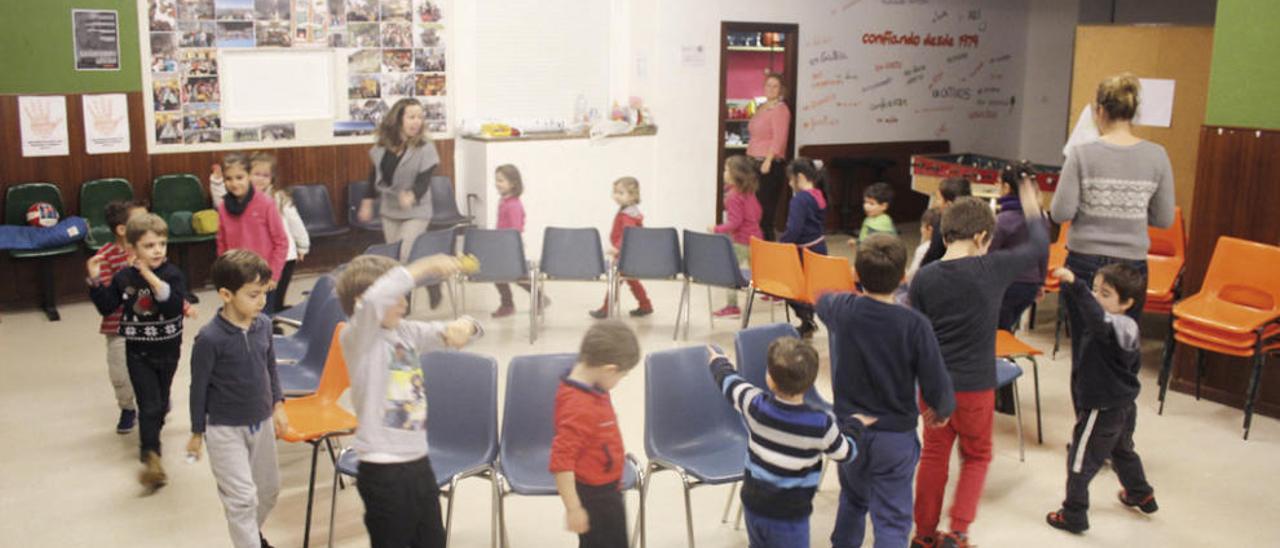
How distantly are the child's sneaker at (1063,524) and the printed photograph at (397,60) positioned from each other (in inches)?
265

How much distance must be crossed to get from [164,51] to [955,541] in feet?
22.6

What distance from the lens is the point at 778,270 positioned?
6918 mm

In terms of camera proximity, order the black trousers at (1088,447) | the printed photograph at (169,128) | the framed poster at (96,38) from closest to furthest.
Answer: the black trousers at (1088,447) → the framed poster at (96,38) → the printed photograph at (169,128)

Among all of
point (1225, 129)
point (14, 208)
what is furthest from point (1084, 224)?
point (14, 208)

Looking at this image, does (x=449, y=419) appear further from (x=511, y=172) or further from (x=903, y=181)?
(x=903, y=181)

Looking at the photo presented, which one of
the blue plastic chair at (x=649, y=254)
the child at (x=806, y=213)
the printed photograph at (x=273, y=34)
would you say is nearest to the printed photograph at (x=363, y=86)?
the printed photograph at (x=273, y=34)

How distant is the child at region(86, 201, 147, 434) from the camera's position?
17.7 feet

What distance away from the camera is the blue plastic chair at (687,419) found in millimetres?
4449

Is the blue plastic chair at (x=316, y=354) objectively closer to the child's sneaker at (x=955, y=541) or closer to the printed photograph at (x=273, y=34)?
the child's sneaker at (x=955, y=541)

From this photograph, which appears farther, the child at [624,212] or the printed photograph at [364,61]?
the printed photograph at [364,61]

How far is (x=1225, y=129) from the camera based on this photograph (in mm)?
6566

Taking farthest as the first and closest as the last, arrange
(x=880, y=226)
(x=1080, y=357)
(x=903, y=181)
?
(x=903, y=181) → (x=880, y=226) → (x=1080, y=357)

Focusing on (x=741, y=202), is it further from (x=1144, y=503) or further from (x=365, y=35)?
(x=365, y=35)

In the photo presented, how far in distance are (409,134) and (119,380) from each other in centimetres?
243
